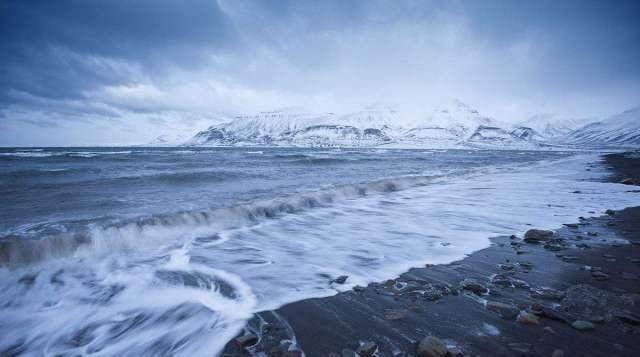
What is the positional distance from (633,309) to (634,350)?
2.83 feet

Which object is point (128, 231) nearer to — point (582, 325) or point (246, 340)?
point (246, 340)

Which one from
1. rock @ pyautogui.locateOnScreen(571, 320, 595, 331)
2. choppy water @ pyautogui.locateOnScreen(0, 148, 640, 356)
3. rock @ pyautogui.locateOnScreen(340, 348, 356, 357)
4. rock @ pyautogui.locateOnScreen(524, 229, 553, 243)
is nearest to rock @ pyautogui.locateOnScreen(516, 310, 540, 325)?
rock @ pyautogui.locateOnScreen(571, 320, 595, 331)

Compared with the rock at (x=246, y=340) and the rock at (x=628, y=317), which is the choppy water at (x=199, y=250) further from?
the rock at (x=628, y=317)

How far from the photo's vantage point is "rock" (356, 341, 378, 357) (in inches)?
108

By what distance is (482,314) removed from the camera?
10.8 feet

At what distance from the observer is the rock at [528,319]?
119 inches

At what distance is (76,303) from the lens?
404 cm

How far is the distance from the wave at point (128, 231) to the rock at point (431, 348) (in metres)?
5.05

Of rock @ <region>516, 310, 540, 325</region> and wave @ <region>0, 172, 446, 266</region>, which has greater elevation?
rock @ <region>516, 310, 540, 325</region>

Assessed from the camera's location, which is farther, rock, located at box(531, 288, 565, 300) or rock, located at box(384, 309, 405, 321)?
rock, located at box(531, 288, 565, 300)

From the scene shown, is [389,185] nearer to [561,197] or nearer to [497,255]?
[561,197]

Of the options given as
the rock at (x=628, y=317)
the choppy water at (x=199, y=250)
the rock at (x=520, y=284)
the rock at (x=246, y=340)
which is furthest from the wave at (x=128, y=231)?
the rock at (x=628, y=317)

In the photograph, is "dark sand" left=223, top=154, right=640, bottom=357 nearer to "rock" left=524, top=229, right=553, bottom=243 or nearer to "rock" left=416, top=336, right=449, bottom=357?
"rock" left=416, top=336, right=449, bottom=357

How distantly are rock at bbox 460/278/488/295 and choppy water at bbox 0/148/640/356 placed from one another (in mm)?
985
